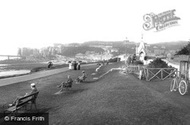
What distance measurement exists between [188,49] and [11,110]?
26.2 m

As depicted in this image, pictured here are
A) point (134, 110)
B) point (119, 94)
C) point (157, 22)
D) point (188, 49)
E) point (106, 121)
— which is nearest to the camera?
point (106, 121)

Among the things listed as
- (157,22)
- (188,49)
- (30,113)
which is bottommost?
(30,113)

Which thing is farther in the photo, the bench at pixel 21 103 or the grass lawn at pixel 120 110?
the bench at pixel 21 103

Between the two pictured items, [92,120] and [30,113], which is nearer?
[92,120]

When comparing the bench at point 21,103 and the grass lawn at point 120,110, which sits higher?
the bench at point 21,103

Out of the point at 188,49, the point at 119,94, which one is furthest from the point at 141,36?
the point at 119,94

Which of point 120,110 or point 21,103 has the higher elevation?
point 21,103

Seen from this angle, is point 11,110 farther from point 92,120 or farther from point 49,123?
point 92,120

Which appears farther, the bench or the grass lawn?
the bench

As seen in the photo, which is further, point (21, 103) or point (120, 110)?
point (21, 103)

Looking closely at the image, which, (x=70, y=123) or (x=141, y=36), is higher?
(x=141, y=36)

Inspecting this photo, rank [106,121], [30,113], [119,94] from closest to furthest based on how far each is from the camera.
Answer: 1. [106,121]
2. [30,113]
3. [119,94]

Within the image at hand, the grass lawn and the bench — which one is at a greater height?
the bench

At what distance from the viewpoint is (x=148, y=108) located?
8422mm
